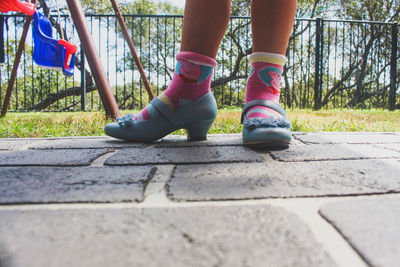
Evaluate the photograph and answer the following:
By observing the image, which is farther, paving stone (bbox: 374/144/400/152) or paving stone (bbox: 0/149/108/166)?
paving stone (bbox: 374/144/400/152)

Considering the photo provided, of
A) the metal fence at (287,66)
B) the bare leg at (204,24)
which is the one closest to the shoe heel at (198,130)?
the bare leg at (204,24)

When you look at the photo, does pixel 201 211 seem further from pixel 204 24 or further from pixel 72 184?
pixel 204 24

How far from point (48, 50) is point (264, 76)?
6.45 ft

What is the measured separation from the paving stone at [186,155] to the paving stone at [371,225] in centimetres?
35

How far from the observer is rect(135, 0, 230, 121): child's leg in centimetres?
106

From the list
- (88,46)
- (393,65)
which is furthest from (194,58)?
(393,65)

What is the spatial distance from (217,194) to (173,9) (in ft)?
42.1

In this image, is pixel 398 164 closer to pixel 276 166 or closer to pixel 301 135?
pixel 276 166

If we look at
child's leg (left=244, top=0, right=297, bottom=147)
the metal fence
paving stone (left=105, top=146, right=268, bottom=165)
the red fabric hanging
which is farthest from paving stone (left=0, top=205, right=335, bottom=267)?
the metal fence

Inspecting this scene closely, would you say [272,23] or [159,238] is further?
[272,23]

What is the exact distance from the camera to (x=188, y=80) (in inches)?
44.6

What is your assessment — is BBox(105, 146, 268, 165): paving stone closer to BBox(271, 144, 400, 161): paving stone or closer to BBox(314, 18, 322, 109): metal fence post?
BBox(271, 144, 400, 161): paving stone

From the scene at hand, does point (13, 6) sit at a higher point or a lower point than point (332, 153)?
higher

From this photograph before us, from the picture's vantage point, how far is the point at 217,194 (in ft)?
1.77
